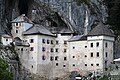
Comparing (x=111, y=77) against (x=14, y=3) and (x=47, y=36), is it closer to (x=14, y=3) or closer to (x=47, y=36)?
(x=47, y=36)

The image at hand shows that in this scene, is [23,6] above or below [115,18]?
above

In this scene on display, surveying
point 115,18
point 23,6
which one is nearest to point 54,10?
point 23,6

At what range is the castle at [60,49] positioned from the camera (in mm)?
104312

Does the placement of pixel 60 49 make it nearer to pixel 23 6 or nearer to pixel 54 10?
pixel 54 10

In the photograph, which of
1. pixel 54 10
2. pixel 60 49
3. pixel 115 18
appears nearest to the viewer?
pixel 60 49

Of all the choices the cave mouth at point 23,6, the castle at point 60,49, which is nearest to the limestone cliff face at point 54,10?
the cave mouth at point 23,6

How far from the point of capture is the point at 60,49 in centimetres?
10875

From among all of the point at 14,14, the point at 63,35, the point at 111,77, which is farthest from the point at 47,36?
the point at 111,77

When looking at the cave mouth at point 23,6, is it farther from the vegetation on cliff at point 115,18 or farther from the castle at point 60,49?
the vegetation on cliff at point 115,18

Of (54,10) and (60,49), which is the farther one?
(54,10)

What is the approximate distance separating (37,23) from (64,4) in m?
7.25

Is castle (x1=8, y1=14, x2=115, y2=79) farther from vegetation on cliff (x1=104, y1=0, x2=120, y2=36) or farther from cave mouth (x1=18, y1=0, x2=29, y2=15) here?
cave mouth (x1=18, y1=0, x2=29, y2=15)

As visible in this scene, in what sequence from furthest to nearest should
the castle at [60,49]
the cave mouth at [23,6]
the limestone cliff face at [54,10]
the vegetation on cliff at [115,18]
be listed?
the cave mouth at [23,6] → the vegetation on cliff at [115,18] → the limestone cliff face at [54,10] → the castle at [60,49]

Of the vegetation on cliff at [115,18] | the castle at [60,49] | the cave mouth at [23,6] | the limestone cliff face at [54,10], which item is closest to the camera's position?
the castle at [60,49]
